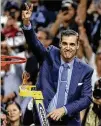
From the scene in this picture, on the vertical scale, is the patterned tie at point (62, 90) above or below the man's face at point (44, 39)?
below

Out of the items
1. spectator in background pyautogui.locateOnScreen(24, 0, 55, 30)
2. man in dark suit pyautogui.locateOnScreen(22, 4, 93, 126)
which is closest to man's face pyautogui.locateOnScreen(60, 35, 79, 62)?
man in dark suit pyautogui.locateOnScreen(22, 4, 93, 126)

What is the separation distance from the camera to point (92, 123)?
6.03 meters

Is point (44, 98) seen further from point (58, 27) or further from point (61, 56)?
point (58, 27)

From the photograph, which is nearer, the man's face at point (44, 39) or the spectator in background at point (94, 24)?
the man's face at point (44, 39)

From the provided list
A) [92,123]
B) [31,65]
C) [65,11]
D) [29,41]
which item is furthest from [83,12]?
[29,41]

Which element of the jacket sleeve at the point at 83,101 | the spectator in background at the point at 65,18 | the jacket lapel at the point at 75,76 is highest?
the spectator in background at the point at 65,18

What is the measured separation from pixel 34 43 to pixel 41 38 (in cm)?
290

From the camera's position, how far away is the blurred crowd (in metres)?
7.15

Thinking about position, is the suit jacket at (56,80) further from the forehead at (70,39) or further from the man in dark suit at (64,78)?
the forehead at (70,39)

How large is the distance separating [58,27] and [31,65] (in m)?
0.91

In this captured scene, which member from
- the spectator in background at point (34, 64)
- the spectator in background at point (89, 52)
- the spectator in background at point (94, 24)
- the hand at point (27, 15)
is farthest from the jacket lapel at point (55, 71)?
the spectator in background at point (94, 24)

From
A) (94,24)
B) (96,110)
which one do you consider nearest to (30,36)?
(96,110)

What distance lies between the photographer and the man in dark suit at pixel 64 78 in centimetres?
517

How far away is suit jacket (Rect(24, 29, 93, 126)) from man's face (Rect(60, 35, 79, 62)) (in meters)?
0.14
